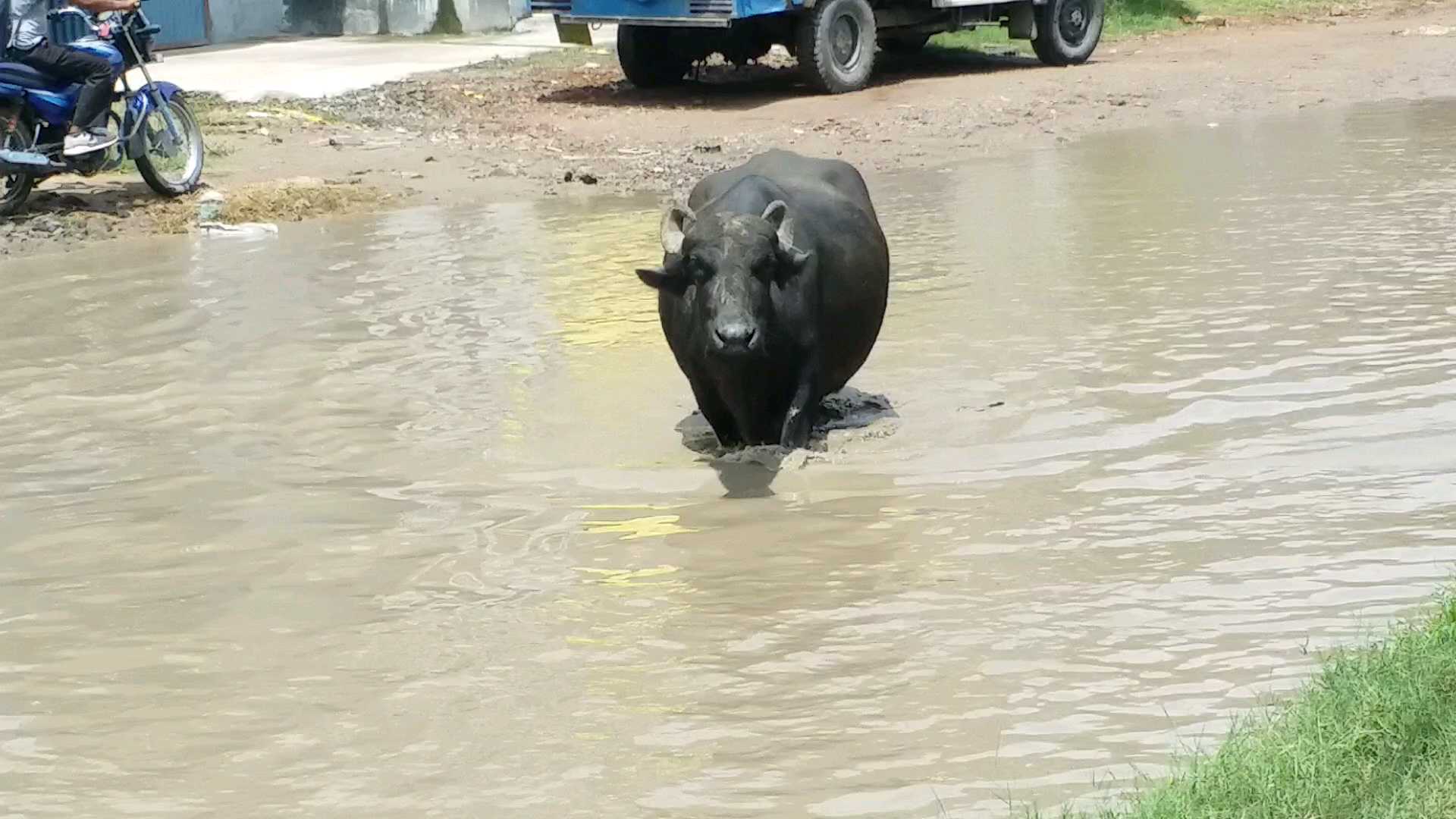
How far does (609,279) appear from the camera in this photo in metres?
12.2

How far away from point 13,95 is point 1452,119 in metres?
11.8

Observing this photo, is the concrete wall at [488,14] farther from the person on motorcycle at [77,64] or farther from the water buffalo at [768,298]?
the water buffalo at [768,298]

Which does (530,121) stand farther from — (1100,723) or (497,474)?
(1100,723)

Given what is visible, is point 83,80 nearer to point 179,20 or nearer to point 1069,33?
point 1069,33

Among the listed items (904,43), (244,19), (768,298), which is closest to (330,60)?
(244,19)

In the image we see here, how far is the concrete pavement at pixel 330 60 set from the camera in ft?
67.9

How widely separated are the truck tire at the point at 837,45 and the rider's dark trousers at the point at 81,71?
25.2 feet

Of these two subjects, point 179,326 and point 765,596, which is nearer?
point 765,596

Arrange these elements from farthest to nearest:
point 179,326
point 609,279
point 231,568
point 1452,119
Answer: point 1452,119 → point 609,279 → point 179,326 → point 231,568

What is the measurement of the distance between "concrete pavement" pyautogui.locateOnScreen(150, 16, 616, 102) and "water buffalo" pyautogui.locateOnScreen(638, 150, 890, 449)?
11.8 metres

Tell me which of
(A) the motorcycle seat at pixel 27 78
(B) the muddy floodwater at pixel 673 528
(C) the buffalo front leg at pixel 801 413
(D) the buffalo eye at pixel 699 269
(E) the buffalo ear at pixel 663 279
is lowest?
(B) the muddy floodwater at pixel 673 528

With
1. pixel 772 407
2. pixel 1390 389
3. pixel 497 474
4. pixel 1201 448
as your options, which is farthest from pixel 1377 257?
pixel 497 474

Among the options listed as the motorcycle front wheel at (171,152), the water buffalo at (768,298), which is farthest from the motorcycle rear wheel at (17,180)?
the water buffalo at (768,298)

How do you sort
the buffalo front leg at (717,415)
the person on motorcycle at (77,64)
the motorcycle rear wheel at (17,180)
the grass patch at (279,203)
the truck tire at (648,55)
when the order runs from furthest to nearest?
the truck tire at (648,55)
the grass patch at (279,203)
the motorcycle rear wheel at (17,180)
the person on motorcycle at (77,64)
the buffalo front leg at (717,415)
